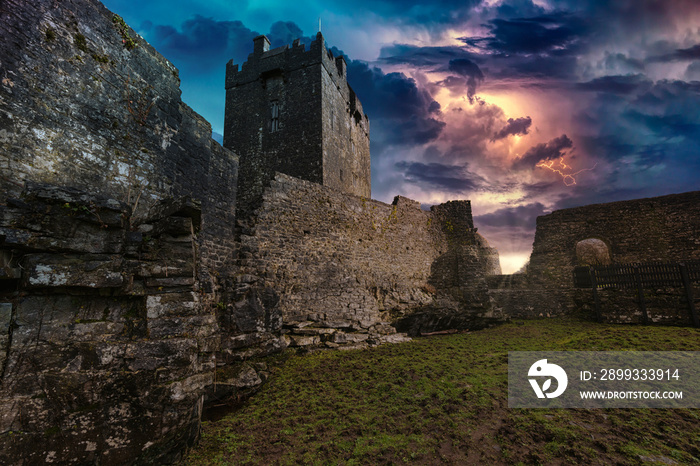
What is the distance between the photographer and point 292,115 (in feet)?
62.2

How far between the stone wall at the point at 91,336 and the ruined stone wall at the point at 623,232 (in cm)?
1734

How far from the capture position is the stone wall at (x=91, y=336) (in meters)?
2.80

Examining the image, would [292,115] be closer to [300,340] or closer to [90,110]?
[90,110]

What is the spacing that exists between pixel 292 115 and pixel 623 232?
20.1 metres

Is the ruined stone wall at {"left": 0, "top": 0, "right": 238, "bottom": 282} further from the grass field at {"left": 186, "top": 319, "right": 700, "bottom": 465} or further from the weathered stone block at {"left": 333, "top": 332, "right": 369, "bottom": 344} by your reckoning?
the weathered stone block at {"left": 333, "top": 332, "right": 369, "bottom": 344}

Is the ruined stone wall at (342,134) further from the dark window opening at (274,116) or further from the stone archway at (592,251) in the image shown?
the stone archway at (592,251)

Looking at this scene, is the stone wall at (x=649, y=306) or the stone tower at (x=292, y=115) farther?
the stone tower at (x=292, y=115)

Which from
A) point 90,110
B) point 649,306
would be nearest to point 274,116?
point 90,110

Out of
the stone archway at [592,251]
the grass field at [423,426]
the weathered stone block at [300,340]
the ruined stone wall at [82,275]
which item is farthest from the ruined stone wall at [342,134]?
the stone archway at [592,251]

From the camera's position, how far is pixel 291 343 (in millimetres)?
8836

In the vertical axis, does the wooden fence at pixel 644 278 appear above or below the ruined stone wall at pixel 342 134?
below

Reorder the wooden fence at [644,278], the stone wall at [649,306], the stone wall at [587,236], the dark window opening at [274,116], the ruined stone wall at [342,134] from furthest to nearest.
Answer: the dark window opening at [274,116], the ruined stone wall at [342,134], the stone wall at [587,236], the wooden fence at [644,278], the stone wall at [649,306]

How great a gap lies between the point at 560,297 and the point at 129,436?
1703cm

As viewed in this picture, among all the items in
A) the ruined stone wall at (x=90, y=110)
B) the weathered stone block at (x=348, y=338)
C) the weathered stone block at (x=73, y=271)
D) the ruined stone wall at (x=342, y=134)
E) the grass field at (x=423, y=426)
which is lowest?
the grass field at (x=423, y=426)
